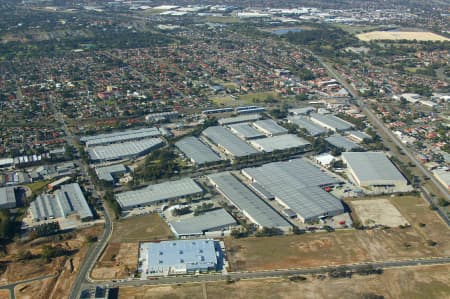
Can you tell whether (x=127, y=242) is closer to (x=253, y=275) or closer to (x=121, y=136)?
(x=253, y=275)

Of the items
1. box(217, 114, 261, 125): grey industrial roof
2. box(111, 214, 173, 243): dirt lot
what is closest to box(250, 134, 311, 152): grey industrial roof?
box(217, 114, 261, 125): grey industrial roof

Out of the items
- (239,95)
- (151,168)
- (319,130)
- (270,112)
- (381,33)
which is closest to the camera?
(151,168)

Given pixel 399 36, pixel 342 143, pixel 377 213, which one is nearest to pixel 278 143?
pixel 342 143

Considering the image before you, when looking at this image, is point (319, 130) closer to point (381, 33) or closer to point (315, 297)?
point (315, 297)

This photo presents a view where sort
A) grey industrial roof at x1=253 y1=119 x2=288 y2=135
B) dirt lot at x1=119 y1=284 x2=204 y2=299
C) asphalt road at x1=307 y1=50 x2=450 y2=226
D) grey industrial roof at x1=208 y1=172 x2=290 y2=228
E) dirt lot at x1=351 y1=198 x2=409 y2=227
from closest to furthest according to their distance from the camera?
dirt lot at x1=119 y1=284 x2=204 y2=299
grey industrial roof at x1=208 y1=172 x2=290 y2=228
dirt lot at x1=351 y1=198 x2=409 y2=227
asphalt road at x1=307 y1=50 x2=450 y2=226
grey industrial roof at x1=253 y1=119 x2=288 y2=135

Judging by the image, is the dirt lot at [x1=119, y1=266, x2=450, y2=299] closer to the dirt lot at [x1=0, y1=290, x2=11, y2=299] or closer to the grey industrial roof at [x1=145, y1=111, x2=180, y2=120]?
the dirt lot at [x1=0, y1=290, x2=11, y2=299]

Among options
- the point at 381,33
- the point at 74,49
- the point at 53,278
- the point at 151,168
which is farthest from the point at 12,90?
the point at 381,33

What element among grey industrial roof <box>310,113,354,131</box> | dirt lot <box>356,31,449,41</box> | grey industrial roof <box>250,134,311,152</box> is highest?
dirt lot <box>356,31,449,41</box>
